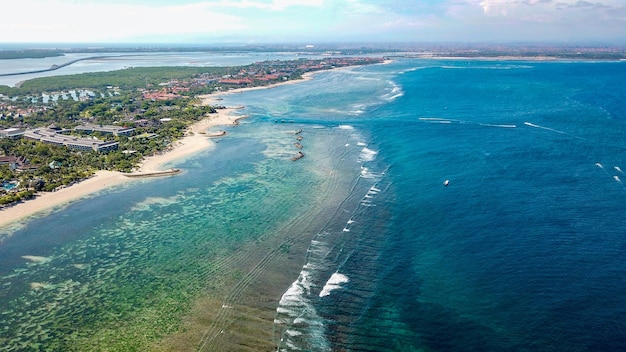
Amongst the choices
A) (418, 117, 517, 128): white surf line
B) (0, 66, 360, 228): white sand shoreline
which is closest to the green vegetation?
(0, 66, 360, 228): white sand shoreline

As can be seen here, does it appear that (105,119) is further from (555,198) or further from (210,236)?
(555,198)

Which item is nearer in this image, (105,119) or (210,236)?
(210,236)

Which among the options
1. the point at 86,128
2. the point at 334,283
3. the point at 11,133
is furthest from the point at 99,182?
the point at 334,283

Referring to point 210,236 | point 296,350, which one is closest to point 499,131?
point 210,236

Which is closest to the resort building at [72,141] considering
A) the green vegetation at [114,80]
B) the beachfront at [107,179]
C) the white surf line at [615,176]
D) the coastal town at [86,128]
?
the coastal town at [86,128]

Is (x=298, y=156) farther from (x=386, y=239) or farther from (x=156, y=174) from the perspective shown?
(x=386, y=239)

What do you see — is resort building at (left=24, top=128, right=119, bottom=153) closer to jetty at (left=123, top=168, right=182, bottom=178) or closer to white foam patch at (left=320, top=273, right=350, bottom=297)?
jetty at (left=123, top=168, right=182, bottom=178)
